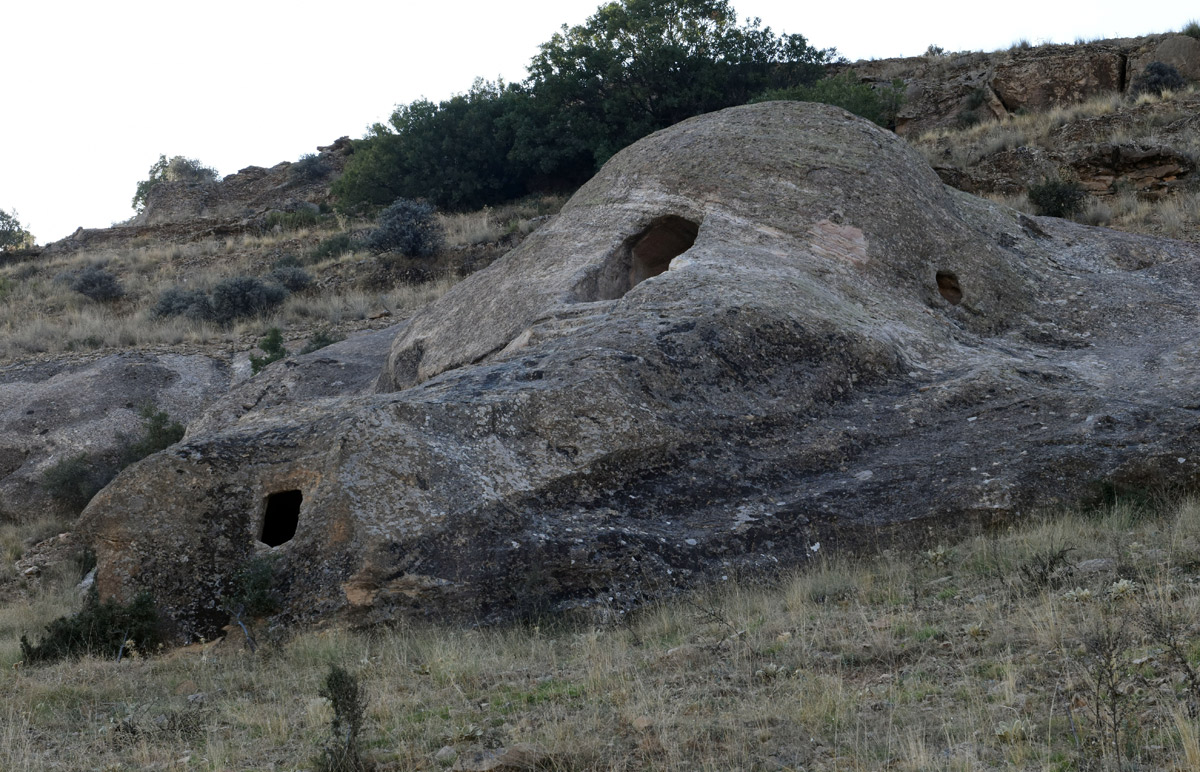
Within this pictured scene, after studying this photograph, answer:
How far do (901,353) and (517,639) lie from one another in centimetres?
418

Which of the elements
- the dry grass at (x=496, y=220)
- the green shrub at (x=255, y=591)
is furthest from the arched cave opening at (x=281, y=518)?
the dry grass at (x=496, y=220)

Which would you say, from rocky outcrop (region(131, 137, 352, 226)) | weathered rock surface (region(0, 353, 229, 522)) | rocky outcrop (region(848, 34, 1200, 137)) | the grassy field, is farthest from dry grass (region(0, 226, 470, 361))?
rocky outcrop (region(848, 34, 1200, 137))

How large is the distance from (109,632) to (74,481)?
6587 mm

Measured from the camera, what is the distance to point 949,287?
395 inches

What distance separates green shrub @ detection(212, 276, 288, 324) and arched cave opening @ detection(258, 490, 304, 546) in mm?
11701

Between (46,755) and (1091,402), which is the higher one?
(1091,402)

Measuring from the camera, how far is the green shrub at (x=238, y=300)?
18031 millimetres

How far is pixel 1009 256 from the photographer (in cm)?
1048

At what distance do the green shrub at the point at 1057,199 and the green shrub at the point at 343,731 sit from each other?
15.6 m

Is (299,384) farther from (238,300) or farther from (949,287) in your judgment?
(238,300)

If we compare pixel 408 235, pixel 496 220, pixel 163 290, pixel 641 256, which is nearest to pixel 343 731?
pixel 641 256

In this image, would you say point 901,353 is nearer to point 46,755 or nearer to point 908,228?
point 908,228

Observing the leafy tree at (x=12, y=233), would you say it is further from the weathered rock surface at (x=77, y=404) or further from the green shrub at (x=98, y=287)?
the weathered rock surface at (x=77, y=404)

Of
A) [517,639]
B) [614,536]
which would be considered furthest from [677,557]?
[517,639]
